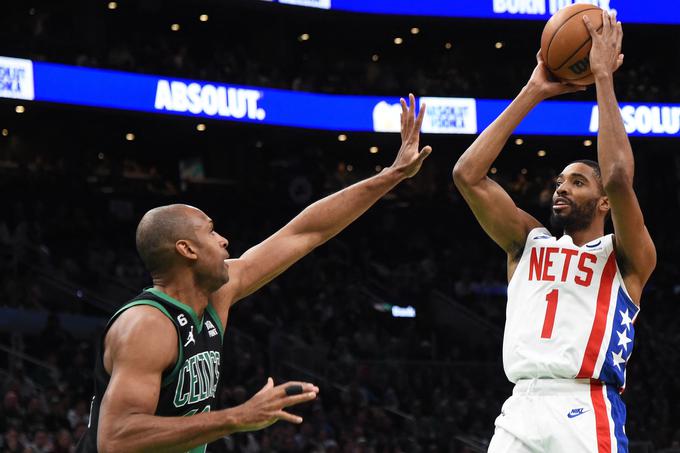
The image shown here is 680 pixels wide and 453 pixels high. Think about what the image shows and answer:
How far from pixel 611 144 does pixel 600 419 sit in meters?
1.26

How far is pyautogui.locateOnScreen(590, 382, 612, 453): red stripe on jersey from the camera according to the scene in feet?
16.2

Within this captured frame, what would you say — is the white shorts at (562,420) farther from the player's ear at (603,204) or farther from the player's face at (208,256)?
the player's face at (208,256)

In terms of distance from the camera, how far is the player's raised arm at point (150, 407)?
3.84m

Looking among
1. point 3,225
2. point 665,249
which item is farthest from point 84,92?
point 665,249

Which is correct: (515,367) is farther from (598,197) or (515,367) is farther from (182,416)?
(182,416)

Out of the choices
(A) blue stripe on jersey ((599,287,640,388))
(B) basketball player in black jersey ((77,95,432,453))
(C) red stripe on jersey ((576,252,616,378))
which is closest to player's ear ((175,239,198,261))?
(B) basketball player in black jersey ((77,95,432,453))

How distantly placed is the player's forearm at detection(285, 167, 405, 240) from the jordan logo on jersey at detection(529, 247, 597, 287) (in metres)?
0.81

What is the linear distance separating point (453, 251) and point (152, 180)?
7.12 meters

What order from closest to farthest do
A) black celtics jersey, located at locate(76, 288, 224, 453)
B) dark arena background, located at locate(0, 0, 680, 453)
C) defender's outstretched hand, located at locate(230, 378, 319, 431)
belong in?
defender's outstretched hand, located at locate(230, 378, 319, 431) → black celtics jersey, located at locate(76, 288, 224, 453) → dark arena background, located at locate(0, 0, 680, 453)

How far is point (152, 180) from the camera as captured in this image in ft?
79.7

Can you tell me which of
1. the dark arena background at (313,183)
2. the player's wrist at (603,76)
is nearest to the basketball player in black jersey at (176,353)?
the player's wrist at (603,76)

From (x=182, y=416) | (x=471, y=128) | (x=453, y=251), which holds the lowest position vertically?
(x=182, y=416)

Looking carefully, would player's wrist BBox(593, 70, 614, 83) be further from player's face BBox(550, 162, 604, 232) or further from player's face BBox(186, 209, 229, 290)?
player's face BBox(186, 209, 229, 290)

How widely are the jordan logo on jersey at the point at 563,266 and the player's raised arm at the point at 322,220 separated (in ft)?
2.53
